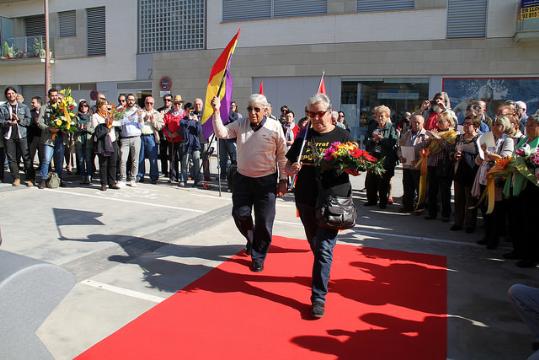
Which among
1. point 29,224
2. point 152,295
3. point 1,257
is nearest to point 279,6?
point 29,224

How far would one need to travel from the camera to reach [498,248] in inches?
Result: 255

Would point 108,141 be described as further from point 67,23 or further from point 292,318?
point 67,23

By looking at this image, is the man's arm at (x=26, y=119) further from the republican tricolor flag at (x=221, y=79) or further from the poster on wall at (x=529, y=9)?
the poster on wall at (x=529, y=9)

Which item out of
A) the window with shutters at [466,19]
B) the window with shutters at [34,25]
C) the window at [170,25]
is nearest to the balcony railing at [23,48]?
the window with shutters at [34,25]

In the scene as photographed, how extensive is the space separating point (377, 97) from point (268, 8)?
5.84m

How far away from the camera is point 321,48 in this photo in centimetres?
1848

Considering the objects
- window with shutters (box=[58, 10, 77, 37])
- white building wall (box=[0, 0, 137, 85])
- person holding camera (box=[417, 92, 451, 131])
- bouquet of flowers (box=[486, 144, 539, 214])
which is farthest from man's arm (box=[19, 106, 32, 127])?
window with shutters (box=[58, 10, 77, 37])

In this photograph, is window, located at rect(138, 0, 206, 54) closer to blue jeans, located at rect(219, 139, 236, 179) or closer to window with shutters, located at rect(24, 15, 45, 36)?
window with shutters, located at rect(24, 15, 45, 36)

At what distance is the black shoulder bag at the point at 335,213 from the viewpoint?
13.7ft

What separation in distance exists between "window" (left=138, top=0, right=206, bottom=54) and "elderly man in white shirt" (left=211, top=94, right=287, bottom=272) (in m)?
16.7

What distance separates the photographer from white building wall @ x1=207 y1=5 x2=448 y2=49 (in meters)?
16.9

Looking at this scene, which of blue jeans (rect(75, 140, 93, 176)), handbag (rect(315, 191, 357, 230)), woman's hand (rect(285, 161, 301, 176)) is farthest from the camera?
blue jeans (rect(75, 140, 93, 176))

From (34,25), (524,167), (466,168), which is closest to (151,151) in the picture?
(466,168)

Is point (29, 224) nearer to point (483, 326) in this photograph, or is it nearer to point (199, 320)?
point (199, 320)
